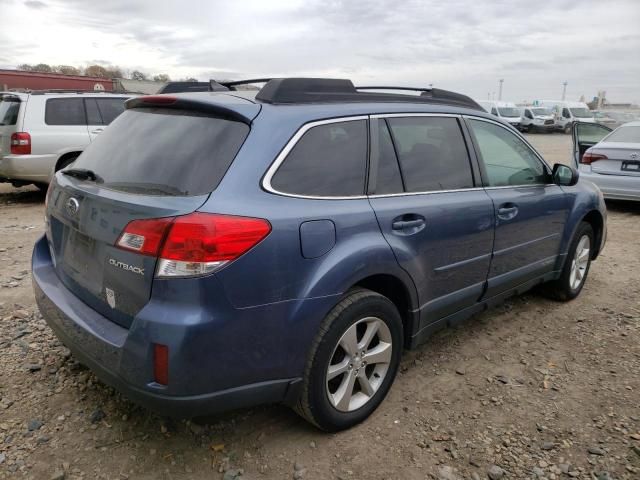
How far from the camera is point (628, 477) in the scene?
241cm

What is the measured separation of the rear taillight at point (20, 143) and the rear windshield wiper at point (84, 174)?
5.76m

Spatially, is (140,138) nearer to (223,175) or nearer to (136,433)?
(223,175)

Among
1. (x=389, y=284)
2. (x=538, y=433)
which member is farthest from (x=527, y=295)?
(x=389, y=284)

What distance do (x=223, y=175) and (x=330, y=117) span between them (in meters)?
0.69

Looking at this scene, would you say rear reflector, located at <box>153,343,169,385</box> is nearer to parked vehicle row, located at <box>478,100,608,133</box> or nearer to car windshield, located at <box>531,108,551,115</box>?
parked vehicle row, located at <box>478,100,608,133</box>

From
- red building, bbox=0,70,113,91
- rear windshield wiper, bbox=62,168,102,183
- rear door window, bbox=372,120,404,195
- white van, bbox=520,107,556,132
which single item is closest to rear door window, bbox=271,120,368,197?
rear door window, bbox=372,120,404,195

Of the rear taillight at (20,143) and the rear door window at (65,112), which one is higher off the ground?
the rear door window at (65,112)

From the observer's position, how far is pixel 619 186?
788cm

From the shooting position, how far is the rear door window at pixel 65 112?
795cm

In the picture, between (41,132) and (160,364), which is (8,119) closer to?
(41,132)

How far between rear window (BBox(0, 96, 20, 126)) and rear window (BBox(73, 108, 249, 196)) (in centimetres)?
620

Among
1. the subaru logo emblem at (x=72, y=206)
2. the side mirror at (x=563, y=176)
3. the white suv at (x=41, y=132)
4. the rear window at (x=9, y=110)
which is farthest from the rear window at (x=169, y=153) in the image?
the rear window at (x=9, y=110)

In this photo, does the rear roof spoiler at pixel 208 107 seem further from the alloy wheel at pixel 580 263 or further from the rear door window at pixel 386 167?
the alloy wheel at pixel 580 263

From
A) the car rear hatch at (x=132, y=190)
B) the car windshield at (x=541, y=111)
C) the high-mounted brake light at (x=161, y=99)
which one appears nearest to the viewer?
the car rear hatch at (x=132, y=190)
